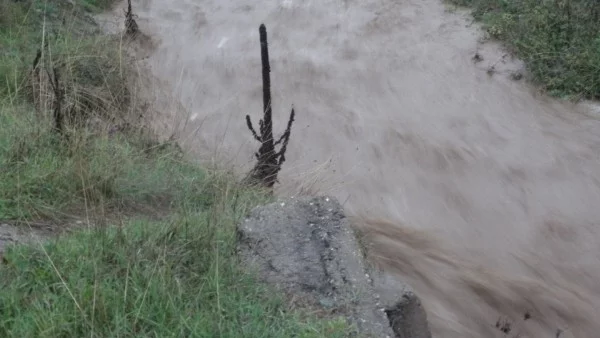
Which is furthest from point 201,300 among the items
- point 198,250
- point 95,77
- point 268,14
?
point 268,14

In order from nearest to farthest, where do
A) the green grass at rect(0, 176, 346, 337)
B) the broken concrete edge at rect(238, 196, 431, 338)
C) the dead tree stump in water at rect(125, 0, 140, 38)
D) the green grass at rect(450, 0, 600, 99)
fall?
1. the green grass at rect(0, 176, 346, 337)
2. the broken concrete edge at rect(238, 196, 431, 338)
3. the green grass at rect(450, 0, 600, 99)
4. the dead tree stump in water at rect(125, 0, 140, 38)

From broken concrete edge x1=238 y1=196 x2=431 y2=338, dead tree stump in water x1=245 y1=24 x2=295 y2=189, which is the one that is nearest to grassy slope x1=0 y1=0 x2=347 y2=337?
broken concrete edge x1=238 y1=196 x2=431 y2=338

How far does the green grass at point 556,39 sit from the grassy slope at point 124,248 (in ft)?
14.5

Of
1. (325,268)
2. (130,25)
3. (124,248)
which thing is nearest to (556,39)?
(130,25)

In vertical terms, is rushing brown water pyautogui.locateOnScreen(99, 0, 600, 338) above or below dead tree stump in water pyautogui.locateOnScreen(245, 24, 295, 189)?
below

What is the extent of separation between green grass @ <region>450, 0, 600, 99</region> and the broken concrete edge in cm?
488

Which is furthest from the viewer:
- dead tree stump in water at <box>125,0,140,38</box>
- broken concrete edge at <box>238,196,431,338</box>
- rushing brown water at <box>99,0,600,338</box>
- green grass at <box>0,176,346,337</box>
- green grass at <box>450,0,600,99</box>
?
dead tree stump in water at <box>125,0,140,38</box>

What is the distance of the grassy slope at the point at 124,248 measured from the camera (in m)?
3.65

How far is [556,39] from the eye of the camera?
9211mm

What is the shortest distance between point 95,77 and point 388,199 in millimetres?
2798

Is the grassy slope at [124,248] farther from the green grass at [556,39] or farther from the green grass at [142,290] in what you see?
the green grass at [556,39]

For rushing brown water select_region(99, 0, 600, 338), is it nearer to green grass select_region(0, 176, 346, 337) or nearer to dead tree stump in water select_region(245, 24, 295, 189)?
dead tree stump in water select_region(245, 24, 295, 189)

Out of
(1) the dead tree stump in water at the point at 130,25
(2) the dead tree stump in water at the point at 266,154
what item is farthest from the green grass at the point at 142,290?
(1) the dead tree stump in water at the point at 130,25

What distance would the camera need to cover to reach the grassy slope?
3654 millimetres
